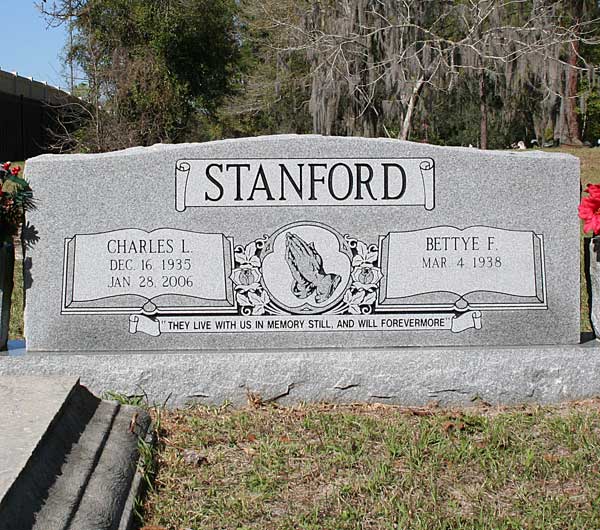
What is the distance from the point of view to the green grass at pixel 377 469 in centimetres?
324

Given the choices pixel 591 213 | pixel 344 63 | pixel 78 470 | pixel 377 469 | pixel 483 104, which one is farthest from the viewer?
pixel 483 104

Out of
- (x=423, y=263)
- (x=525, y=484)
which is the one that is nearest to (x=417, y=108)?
(x=423, y=263)

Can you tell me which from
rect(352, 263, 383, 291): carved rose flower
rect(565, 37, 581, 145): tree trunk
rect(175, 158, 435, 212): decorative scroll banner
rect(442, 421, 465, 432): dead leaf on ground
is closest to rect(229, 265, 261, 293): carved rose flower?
rect(175, 158, 435, 212): decorative scroll banner

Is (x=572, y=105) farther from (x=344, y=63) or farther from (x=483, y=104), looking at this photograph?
(x=344, y=63)

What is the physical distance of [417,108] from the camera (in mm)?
21672

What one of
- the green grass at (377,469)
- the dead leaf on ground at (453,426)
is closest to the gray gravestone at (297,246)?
the green grass at (377,469)

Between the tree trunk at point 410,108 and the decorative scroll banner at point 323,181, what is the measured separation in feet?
48.7

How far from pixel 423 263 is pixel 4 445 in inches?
98.9

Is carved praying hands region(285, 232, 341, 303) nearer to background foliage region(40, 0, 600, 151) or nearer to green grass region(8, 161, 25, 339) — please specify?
green grass region(8, 161, 25, 339)

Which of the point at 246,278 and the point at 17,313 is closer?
the point at 246,278

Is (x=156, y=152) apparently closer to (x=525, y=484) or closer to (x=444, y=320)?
(x=444, y=320)

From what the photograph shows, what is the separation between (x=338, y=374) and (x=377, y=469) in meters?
1.02

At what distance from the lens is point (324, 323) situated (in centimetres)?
476

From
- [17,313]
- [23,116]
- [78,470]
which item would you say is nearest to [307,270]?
[78,470]
